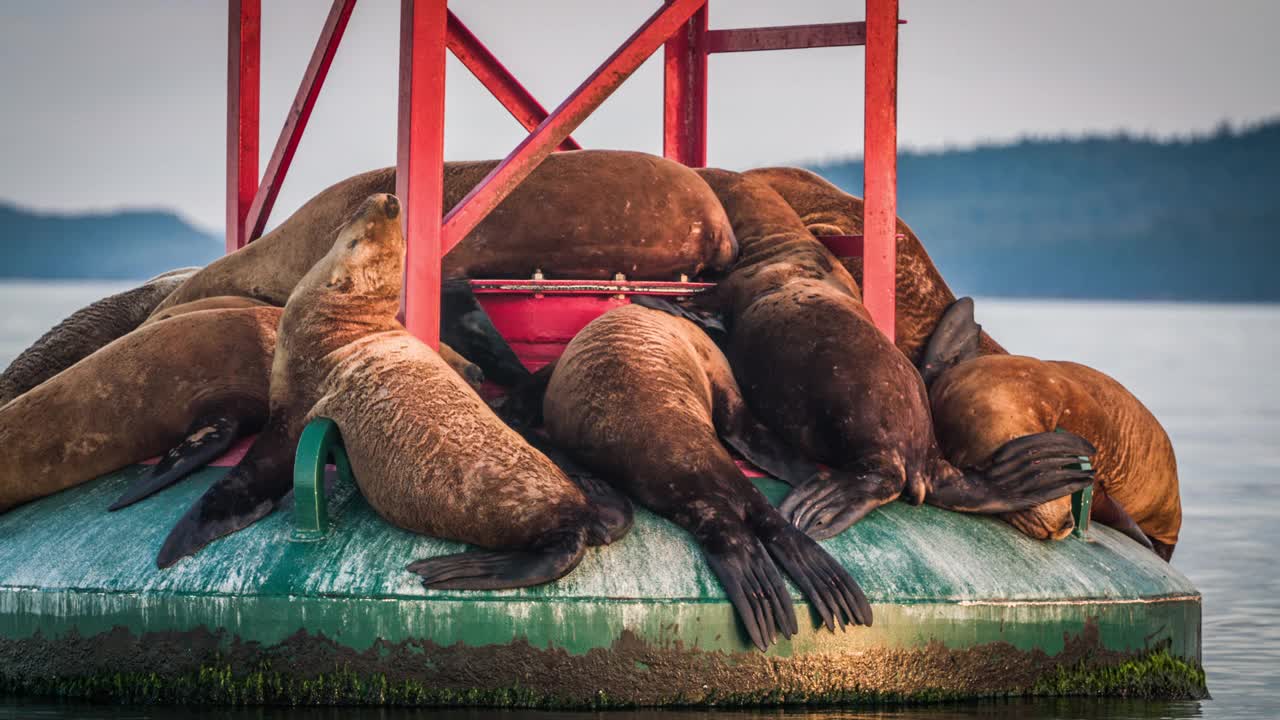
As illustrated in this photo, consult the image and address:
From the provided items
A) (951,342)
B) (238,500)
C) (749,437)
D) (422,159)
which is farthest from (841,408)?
(238,500)

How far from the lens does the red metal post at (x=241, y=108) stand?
10648mm

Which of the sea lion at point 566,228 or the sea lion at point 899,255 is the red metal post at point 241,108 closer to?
the sea lion at point 566,228

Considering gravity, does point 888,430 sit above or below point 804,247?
below

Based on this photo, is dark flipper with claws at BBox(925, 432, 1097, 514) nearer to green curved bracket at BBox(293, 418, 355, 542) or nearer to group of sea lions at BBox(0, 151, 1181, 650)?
group of sea lions at BBox(0, 151, 1181, 650)

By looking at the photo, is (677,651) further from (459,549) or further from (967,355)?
(967,355)

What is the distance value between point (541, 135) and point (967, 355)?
267cm

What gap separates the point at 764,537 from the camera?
7098mm

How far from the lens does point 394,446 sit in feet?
23.0

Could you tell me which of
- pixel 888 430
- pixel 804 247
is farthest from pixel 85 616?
pixel 804 247

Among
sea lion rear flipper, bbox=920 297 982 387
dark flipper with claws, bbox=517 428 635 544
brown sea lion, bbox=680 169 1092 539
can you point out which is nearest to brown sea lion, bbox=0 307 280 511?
dark flipper with claws, bbox=517 428 635 544

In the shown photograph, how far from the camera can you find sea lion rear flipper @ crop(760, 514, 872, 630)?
6.80 meters

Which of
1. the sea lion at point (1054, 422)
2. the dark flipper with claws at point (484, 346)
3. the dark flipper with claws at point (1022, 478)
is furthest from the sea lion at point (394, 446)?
the sea lion at point (1054, 422)

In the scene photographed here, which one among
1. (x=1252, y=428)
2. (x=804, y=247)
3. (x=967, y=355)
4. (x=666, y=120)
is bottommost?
(x=1252, y=428)

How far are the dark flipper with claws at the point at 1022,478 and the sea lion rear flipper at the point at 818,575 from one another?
1.00 m
